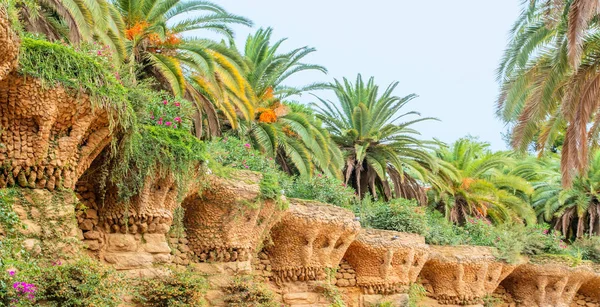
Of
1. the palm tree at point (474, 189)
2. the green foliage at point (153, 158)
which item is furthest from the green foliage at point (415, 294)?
the green foliage at point (153, 158)

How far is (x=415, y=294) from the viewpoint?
1927cm

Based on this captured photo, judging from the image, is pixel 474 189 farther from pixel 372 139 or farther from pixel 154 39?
pixel 154 39

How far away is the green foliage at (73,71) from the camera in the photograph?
922 centimetres

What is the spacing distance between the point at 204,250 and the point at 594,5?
8.14 metres

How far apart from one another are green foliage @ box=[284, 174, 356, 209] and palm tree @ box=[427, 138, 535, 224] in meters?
7.15

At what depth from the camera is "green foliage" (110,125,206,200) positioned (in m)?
11.0

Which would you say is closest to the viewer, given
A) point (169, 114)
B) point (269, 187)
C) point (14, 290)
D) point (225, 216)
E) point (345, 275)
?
point (14, 290)

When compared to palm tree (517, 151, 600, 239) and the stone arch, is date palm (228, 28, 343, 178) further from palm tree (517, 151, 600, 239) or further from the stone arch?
palm tree (517, 151, 600, 239)

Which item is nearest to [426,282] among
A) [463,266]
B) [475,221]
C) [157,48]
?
[463,266]

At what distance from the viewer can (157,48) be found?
1510cm

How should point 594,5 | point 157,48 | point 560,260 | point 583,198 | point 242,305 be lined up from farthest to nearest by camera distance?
1. point 583,198
2. point 560,260
3. point 157,48
4. point 242,305
5. point 594,5

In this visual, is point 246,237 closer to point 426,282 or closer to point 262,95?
point 262,95

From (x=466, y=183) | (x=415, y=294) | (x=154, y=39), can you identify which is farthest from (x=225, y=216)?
(x=466, y=183)

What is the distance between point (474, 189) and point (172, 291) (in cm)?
1516
